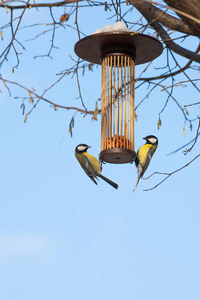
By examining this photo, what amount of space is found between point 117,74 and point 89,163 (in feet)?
2.91

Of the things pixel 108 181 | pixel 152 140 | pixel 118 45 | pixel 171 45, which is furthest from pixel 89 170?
pixel 171 45

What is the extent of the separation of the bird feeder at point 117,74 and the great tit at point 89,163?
21cm

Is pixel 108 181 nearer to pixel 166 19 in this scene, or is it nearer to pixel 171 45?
pixel 171 45

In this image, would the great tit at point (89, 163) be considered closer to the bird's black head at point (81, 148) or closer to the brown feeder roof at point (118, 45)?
the bird's black head at point (81, 148)

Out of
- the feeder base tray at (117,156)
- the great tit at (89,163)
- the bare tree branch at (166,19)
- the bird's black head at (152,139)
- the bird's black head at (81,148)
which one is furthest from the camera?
the bird's black head at (81,148)

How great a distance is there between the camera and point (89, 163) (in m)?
5.70

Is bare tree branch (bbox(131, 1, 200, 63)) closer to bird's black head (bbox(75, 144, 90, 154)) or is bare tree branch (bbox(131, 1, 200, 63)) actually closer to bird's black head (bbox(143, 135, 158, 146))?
bird's black head (bbox(143, 135, 158, 146))

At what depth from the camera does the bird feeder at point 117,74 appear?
17.4ft

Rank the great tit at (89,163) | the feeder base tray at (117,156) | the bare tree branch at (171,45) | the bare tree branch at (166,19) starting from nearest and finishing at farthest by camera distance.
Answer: the bare tree branch at (166,19)
the feeder base tray at (117,156)
the bare tree branch at (171,45)
the great tit at (89,163)

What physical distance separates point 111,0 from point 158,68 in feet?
2.77

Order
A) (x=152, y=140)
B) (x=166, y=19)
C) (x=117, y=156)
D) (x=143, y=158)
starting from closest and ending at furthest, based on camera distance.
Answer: (x=166, y=19) < (x=117, y=156) < (x=143, y=158) < (x=152, y=140)

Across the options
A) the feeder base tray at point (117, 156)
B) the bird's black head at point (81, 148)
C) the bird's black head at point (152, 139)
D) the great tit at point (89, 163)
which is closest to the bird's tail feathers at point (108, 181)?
the great tit at point (89, 163)

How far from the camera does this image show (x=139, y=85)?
224 inches

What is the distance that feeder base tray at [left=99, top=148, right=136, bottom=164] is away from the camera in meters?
5.21
